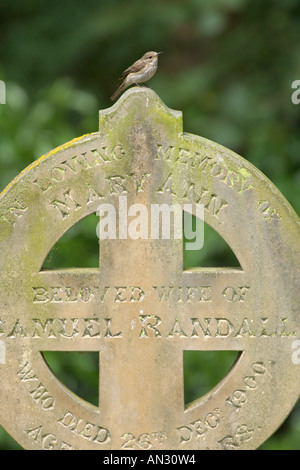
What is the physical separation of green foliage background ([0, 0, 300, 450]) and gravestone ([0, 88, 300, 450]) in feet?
5.02

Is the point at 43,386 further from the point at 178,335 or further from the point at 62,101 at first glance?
the point at 62,101

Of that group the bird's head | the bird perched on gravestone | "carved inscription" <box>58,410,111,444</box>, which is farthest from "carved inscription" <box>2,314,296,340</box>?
the bird's head

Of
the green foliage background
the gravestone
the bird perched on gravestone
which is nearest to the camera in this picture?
the gravestone

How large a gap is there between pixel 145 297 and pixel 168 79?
3519mm

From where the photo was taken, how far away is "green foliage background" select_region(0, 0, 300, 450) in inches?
192

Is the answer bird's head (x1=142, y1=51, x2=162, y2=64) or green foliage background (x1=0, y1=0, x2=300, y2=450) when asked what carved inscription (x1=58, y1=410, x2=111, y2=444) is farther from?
green foliage background (x1=0, y1=0, x2=300, y2=450)

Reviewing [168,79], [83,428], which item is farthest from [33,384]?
[168,79]

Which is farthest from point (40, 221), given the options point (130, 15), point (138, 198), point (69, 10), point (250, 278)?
point (69, 10)

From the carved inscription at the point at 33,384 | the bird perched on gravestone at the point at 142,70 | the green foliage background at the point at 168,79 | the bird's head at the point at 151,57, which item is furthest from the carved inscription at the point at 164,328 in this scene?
the green foliage background at the point at 168,79

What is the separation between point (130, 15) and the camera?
19.1 ft

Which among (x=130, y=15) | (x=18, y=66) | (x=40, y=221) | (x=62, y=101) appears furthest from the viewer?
(x=18, y=66)

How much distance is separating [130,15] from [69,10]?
62 centimetres

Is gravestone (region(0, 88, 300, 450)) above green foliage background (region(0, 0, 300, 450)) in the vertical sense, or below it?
below

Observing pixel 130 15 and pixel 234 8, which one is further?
pixel 130 15
